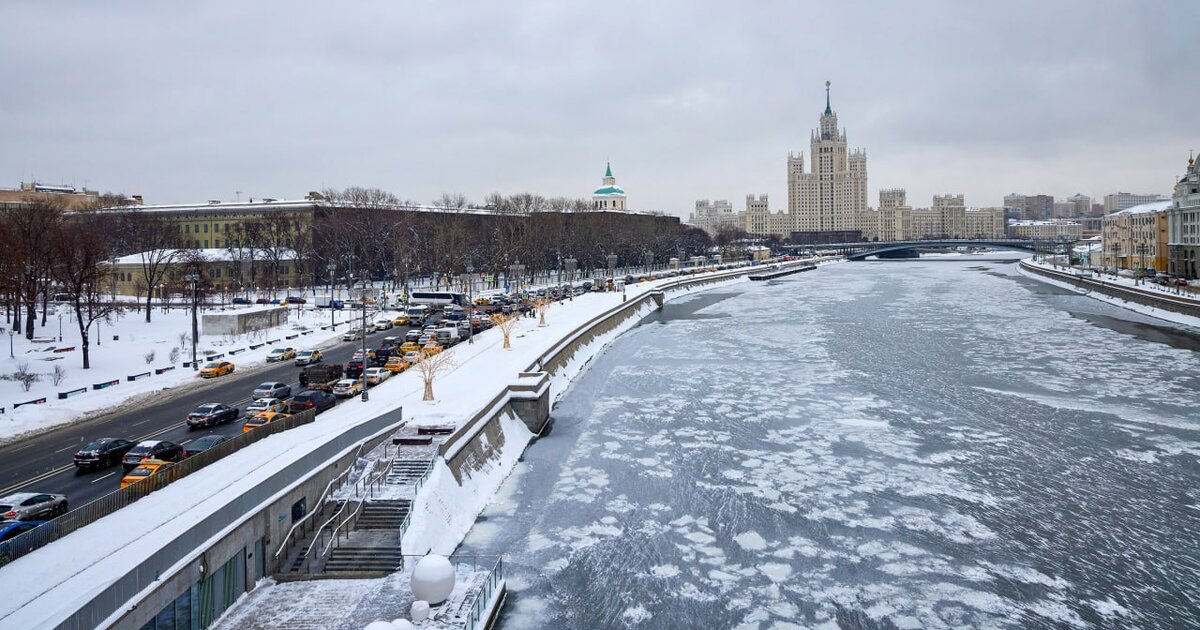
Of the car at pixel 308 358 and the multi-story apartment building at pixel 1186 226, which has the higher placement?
the multi-story apartment building at pixel 1186 226

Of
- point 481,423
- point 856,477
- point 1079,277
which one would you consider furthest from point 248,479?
point 1079,277

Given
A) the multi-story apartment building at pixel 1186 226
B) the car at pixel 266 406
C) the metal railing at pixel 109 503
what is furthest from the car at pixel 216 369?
the multi-story apartment building at pixel 1186 226

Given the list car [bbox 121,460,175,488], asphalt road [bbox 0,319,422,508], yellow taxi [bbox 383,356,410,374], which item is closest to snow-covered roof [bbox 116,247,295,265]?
asphalt road [bbox 0,319,422,508]

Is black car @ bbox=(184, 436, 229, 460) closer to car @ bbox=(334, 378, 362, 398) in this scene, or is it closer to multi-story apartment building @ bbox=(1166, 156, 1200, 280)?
car @ bbox=(334, 378, 362, 398)

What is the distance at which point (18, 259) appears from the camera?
39594mm

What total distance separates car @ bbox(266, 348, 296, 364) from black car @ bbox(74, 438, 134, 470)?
54.4 ft

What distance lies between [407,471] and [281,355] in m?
21.0

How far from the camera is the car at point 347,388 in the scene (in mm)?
27281

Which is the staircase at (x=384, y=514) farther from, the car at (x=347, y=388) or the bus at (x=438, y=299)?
the bus at (x=438, y=299)

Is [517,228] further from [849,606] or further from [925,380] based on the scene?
[849,606]

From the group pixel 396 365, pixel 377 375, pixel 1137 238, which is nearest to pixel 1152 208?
pixel 1137 238

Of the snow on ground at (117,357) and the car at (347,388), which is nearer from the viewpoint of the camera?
the snow on ground at (117,357)

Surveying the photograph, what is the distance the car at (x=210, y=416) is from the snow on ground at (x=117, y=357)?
4.11 metres

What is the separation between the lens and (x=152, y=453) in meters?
18.2
